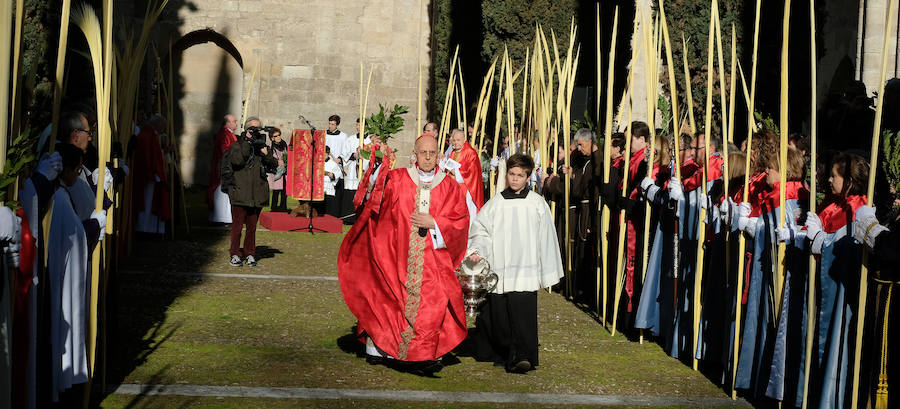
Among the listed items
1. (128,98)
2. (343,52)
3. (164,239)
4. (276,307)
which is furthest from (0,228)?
(343,52)

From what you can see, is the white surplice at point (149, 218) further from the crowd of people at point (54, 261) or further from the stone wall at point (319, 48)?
the stone wall at point (319, 48)

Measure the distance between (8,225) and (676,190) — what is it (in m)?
4.59

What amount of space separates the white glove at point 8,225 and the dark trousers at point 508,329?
11.5ft

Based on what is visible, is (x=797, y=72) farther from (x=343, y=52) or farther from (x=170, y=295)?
(x=343, y=52)

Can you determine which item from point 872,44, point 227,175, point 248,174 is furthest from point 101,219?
point 872,44

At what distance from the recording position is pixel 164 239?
13578 millimetres

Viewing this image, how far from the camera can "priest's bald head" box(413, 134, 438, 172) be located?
24.0 feet

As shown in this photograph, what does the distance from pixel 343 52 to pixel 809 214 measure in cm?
1690

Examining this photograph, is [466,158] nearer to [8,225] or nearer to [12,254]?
[12,254]

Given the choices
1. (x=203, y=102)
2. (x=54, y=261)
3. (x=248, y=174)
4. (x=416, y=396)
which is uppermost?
(x=203, y=102)

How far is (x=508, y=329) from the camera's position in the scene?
741 cm

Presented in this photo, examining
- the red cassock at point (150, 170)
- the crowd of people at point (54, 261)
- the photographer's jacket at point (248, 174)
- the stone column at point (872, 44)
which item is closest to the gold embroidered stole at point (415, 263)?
the crowd of people at point (54, 261)

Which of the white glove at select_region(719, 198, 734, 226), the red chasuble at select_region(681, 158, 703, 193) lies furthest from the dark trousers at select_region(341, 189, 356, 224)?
the white glove at select_region(719, 198, 734, 226)

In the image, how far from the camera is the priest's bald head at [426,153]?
732cm
